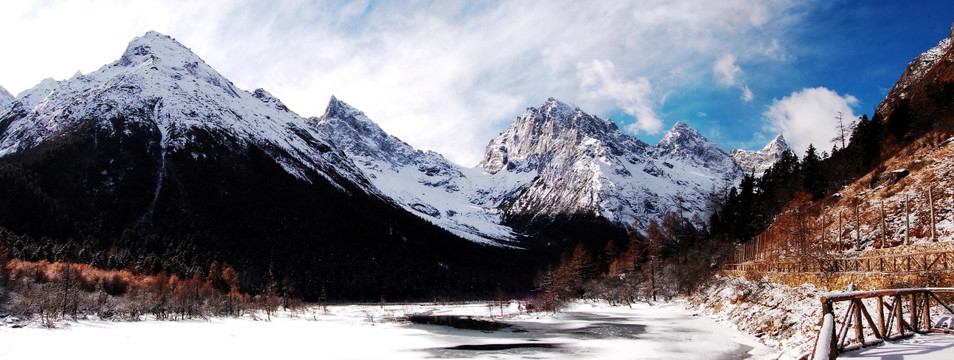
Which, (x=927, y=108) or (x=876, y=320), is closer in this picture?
(x=876, y=320)

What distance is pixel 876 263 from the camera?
31.3 meters

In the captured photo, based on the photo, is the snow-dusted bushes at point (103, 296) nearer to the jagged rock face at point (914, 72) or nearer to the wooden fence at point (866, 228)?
the wooden fence at point (866, 228)

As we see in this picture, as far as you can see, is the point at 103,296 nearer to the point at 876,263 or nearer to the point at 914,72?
the point at 876,263

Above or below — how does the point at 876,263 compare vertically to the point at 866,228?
→ below

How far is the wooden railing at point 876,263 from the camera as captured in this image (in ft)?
78.3

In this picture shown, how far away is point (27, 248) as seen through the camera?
9312 centimetres

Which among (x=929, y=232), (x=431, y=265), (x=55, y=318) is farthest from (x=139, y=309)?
(x=431, y=265)

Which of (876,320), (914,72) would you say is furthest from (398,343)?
(914,72)

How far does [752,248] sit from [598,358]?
52.0 metres

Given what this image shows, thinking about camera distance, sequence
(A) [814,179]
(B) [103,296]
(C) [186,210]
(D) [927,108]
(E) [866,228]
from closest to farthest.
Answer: (E) [866,228], (D) [927,108], (B) [103,296], (A) [814,179], (C) [186,210]

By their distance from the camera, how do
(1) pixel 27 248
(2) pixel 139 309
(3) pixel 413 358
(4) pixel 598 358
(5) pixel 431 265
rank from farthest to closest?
(5) pixel 431 265, (1) pixel 27 248, (2) pixel 139 309, (3) pixel 413 358, (4) pixel 598 358

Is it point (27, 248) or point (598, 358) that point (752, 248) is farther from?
point (27, 248)

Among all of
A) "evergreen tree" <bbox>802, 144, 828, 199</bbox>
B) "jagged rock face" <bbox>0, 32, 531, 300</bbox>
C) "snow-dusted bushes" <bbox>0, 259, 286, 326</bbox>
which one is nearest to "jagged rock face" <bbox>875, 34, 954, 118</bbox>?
"evergreen tree" <bbox>802, 144, 828, 199</bbox>

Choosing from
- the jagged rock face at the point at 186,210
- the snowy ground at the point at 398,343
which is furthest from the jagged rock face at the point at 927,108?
the jagged rock face at the point at 186,210
